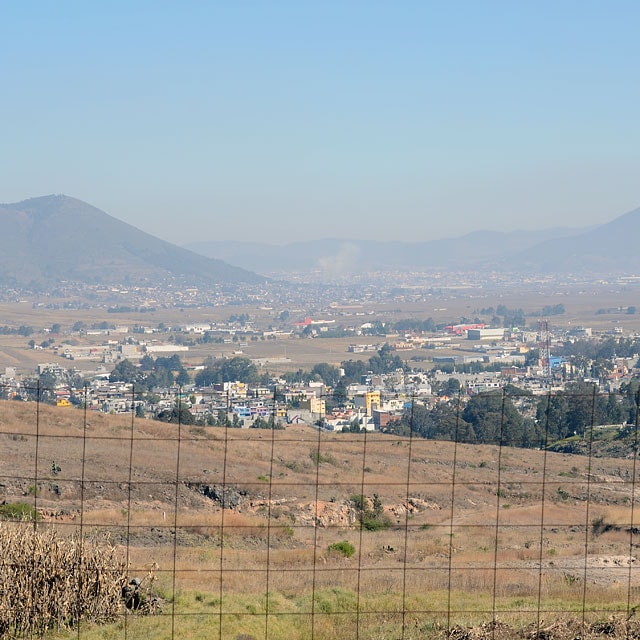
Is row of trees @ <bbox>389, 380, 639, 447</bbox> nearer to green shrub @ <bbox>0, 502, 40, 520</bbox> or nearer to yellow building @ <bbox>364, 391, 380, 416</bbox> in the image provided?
yellow building @ <bbox>364, 391, 380, 416</bbox>

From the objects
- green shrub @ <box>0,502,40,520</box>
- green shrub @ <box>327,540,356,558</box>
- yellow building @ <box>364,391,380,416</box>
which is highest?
green shrub @ <box>0,502,40,520</box>

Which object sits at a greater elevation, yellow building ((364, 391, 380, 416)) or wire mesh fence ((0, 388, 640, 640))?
wire mesh fence ((0, 388, 640, 640))

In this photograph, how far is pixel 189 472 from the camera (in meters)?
26.9

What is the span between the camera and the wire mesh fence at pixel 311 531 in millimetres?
11695

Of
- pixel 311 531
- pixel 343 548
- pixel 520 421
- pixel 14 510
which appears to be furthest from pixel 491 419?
pixel 14 510

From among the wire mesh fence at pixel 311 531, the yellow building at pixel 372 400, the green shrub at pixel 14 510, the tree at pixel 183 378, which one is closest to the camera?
the wire mesh fence at pixel 311 531

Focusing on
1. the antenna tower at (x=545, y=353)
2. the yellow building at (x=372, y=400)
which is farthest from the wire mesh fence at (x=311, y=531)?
the antenna tower at (x=545, y=353)

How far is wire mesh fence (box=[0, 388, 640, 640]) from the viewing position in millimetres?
11695

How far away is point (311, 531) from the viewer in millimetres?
21109

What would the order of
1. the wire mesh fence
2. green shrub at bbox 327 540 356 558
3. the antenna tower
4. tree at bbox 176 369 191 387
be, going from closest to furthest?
the wire mesh fence → green shrub at bbox 327 540 356 558 → tree at bbox 176 369 191 387 → the antenna tower

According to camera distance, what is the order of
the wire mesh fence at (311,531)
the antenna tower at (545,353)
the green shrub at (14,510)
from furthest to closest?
the antenna tower at (545,353), the green shrub at (14,510), the wire mesh fence at (311,531)

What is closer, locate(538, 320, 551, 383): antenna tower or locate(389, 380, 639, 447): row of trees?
locate(389, 380, 639, 447): row of trees

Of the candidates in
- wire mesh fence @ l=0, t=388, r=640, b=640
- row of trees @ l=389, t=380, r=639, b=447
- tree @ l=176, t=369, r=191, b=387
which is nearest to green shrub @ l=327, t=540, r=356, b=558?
wire mesh fence @ l=0, t=388, r=640, b=640

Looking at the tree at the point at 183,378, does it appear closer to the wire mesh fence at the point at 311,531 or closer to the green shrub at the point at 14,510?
the wire mesh fence at the point at 311,531
